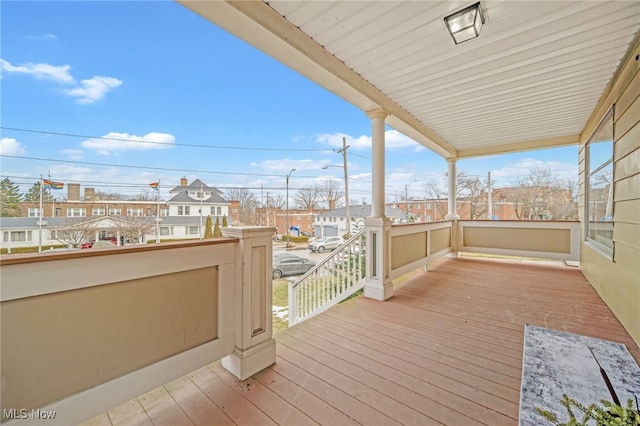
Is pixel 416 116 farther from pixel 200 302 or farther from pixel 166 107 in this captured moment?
pixel 200 302

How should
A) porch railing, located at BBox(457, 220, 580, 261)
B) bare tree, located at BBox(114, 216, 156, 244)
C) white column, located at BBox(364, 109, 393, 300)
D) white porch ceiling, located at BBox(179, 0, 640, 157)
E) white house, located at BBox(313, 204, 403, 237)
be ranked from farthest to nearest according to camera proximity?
white house, located at BBox(313, 204, 403, 237) < porch railing, located at BBox(457, 220, 580, 261) < white column, located at BBox(364, 109, 393, 300) < white porch ceiling, located at BBox(179, 0, 640, 157) < bare tree, located at BBox(114, 216, 156, 244)

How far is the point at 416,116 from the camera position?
4078 millimetres

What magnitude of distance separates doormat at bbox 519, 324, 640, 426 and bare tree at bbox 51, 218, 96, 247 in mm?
2545

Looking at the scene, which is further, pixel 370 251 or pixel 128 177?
pixel 370 251

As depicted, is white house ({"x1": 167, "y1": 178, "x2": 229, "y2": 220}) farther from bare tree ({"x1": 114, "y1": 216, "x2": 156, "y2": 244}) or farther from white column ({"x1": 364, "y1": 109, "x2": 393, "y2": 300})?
white column ({"x1": 364, "y1": 109, "x2": 393, "y2": 300})

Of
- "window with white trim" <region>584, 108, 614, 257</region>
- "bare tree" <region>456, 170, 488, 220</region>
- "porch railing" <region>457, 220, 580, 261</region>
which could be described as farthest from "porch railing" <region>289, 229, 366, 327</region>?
"bare tree" <region>456, 170, 488, 220</region>

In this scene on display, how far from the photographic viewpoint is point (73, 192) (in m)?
1.74

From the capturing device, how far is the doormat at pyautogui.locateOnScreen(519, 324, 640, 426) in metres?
1.54

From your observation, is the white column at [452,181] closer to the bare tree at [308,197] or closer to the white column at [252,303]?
the white column at [252,303]

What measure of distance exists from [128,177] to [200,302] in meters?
1.45

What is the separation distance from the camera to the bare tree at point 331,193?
1485 centimetres

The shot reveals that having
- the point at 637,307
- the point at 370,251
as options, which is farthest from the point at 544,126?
the point at 370,251

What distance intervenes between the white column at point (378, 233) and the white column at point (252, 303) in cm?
181

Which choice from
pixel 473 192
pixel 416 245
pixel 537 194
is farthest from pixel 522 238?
pixel 473 192
